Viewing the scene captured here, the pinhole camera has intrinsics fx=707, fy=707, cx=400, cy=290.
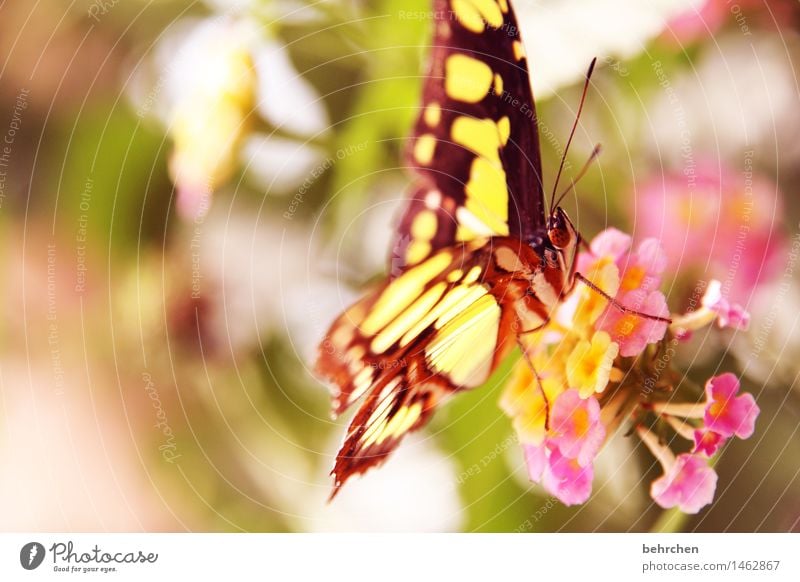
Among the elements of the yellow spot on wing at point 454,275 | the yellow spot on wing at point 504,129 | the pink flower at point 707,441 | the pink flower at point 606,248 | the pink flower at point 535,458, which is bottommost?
the pink flower at point 707,441

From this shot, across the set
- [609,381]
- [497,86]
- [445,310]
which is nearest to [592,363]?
[609,381]

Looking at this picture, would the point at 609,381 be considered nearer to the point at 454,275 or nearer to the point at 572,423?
the point at 572,423

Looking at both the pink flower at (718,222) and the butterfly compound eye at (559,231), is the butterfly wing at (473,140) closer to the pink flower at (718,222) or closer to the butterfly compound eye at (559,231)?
the butterfly compound eye at (559,231)

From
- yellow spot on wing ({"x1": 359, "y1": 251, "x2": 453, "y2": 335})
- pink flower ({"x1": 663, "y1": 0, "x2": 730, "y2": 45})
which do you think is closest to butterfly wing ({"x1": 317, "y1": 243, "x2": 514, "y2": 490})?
yellow spot on wing ({"x1": 359, "y1": 251, "x2": 453, "y2": 335})

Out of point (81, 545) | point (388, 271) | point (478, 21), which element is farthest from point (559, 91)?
point (81, 545)

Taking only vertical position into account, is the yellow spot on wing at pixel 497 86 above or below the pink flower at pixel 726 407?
above

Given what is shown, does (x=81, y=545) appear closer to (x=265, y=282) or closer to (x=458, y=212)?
(x=265, y=282)

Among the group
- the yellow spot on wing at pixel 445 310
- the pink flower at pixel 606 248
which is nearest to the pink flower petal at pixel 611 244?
the pink flower at pixel 606 248
